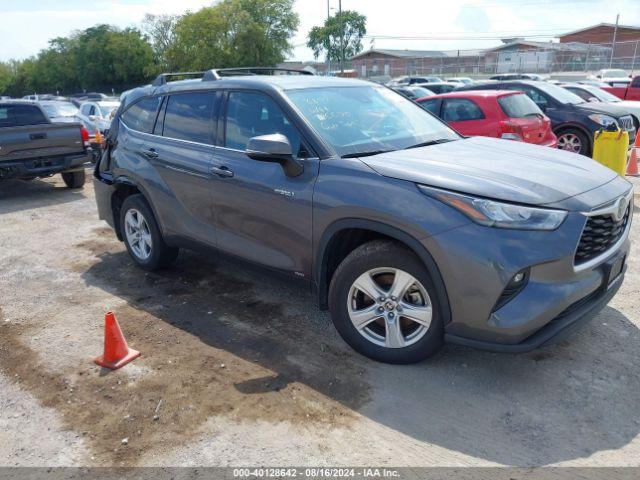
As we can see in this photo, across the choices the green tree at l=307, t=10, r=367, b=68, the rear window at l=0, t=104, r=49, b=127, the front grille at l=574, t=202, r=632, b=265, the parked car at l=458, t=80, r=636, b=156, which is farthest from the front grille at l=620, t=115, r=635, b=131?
the green tree at l=307, t=10, r=367, b=68

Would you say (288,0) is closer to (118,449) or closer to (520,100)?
(520,100)

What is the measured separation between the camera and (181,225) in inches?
189

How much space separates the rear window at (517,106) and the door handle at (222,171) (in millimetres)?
6470

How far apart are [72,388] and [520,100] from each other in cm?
861

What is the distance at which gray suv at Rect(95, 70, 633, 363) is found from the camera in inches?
116

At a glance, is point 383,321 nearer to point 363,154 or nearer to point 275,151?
point 363,154

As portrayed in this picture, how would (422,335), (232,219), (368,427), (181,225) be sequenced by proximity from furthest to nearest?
(181,225) < (232,219) < (422,335) < (368,427)

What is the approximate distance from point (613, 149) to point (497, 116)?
6.12 ft

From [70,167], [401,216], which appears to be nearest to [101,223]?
[70,167]

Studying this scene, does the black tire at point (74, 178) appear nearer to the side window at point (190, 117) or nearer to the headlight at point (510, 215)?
the side window at point (190, 117)

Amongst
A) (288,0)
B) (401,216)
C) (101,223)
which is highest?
(288,0)

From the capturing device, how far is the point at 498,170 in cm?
331

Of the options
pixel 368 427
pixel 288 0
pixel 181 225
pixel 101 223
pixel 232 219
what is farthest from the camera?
pixel 288 0

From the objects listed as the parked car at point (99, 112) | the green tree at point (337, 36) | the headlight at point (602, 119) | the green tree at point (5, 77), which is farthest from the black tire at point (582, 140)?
the green tree at point (5, 77)
